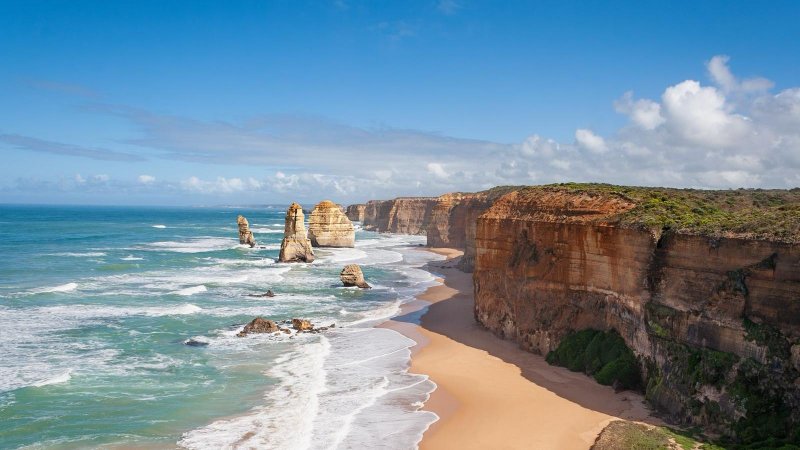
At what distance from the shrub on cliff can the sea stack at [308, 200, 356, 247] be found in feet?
176

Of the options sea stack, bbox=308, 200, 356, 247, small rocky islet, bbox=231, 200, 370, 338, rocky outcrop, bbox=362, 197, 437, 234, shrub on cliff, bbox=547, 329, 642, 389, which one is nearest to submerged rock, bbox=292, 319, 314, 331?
small rocky islet, bbox=231, 200, 370, 338

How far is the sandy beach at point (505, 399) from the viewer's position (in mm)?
16094

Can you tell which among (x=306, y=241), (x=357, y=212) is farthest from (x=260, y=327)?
(x=357, y=212)

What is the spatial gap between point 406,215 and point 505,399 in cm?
9268

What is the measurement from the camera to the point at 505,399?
1905 cm

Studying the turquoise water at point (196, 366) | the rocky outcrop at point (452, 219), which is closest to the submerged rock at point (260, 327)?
the turquoise water at point (196, 366)

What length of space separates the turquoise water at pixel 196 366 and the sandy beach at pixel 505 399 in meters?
0.96

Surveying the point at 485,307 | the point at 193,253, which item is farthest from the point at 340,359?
the point at 193,253

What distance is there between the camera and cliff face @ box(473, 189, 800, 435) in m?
14.4

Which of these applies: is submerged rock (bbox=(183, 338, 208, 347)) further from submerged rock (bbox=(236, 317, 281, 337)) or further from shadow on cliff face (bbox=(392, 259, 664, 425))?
shadow on cliff face (bbox=(392, 259, 664, 425))

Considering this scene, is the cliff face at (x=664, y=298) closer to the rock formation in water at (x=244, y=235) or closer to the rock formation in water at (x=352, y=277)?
the rock formation in water at (x=352, y=277)

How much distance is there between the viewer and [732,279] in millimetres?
15523

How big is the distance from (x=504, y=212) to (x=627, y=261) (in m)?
8.26

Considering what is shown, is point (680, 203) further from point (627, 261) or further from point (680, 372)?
point (680, 372)
